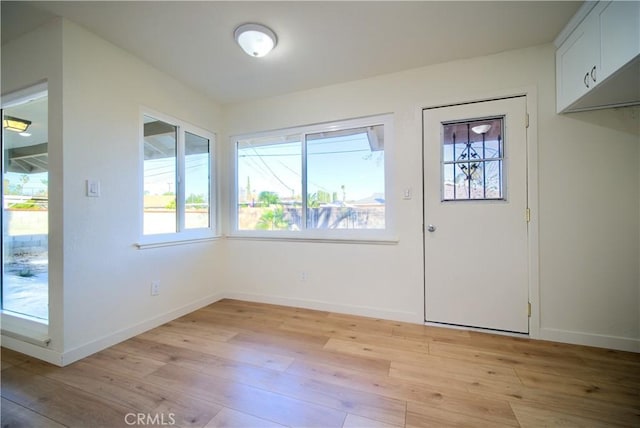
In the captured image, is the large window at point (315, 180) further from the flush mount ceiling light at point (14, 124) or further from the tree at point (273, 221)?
the flush mount ceiling light at point (14, 124)

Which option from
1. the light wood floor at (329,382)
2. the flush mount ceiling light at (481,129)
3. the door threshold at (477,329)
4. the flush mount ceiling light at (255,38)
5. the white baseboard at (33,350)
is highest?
the flush mount ceiling light at (255,38)

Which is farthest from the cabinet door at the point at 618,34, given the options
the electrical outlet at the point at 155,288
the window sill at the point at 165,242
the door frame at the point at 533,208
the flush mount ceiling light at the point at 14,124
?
the flush mount ceiling light at the point at 14,124

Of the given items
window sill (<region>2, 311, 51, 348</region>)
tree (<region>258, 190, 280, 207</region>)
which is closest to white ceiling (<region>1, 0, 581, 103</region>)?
tree (<region>258, 190, 280, 207</region>)

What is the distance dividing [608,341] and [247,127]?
13.2ft

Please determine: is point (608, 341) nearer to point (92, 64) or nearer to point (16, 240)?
point (92, 64)

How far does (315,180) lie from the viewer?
308 centimetres

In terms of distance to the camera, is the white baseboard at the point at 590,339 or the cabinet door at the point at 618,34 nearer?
the cabinet door at the point at 618,34

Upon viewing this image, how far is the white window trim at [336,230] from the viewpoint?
8.87ft

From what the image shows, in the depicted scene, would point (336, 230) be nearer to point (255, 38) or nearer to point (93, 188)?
point (255, 38)

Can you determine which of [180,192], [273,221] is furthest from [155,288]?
[273,221]

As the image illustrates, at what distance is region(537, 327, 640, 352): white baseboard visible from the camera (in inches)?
79.8

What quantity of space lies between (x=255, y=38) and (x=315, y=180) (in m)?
1.49

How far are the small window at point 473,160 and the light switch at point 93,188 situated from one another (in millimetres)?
2997

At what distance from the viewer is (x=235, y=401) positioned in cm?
153
